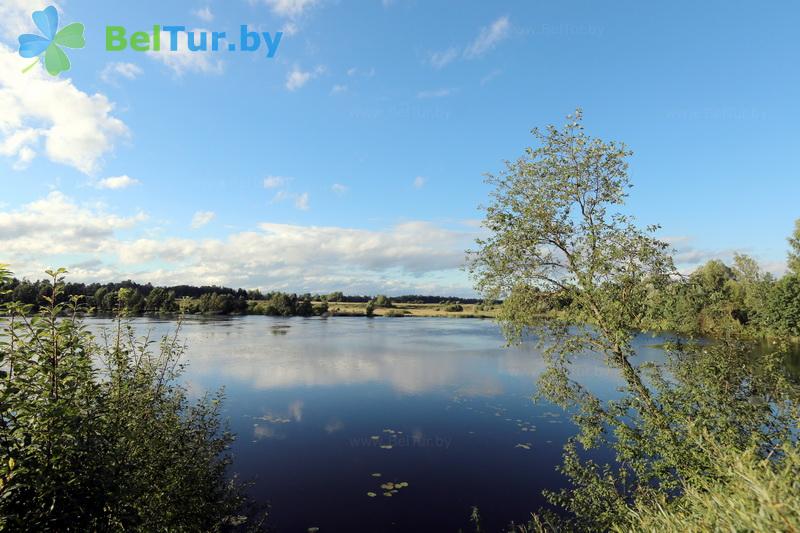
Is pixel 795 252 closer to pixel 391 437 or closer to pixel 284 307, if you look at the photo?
pixel 391 437

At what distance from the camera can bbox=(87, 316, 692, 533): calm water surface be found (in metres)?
13.5

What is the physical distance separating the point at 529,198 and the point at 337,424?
16187 mm

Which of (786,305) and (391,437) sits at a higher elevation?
(786,305)

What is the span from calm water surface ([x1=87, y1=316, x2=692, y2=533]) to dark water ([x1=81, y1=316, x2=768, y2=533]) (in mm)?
66

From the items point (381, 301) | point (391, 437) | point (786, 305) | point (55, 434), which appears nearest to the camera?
point (55, 434)

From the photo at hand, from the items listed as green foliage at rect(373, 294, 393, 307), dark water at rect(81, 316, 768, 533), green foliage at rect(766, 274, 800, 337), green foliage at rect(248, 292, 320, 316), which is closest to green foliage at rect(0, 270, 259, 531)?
dark water at rect(81, 316, 768, 533)

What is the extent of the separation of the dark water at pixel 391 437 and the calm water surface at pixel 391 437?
66mm

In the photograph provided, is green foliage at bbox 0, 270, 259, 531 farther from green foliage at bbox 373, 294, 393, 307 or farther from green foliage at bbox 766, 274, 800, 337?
green foliage at bbox 373, 294, 393, 307

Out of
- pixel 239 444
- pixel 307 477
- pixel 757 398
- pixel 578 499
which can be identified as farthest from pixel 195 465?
pixel 757 398

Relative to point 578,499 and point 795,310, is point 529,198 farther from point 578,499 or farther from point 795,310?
point 795,310

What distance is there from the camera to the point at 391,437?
19547 mm

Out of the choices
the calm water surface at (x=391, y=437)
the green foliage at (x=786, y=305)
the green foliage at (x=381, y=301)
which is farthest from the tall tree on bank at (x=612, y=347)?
the green foliage at (x=381, y=301)

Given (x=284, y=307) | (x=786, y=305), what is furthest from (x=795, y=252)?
(x=284, y=307)

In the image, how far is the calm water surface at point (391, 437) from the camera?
13484mm
